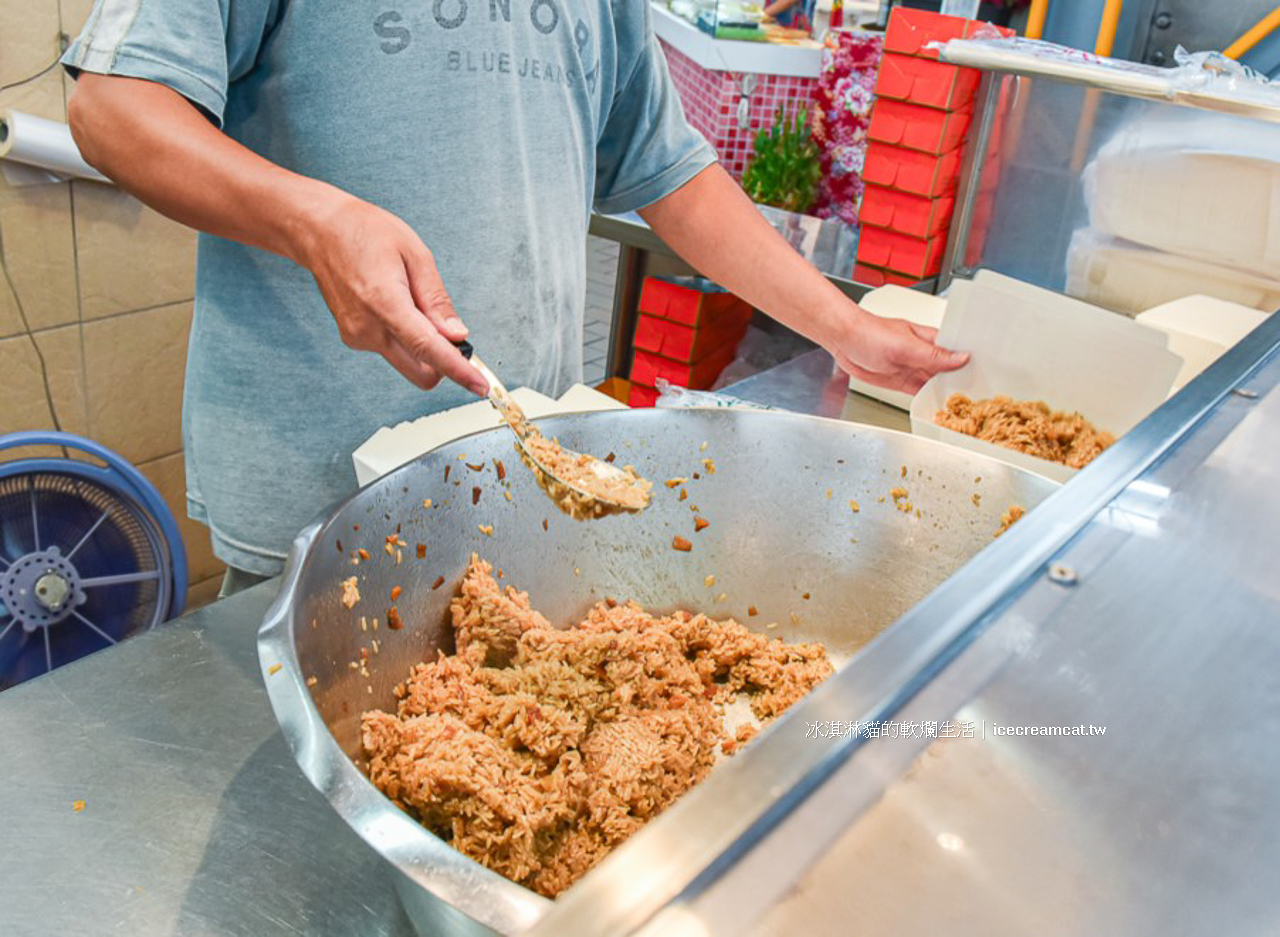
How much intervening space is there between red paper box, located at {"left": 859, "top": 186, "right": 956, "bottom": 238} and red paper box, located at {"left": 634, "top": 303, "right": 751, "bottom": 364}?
0.65 m

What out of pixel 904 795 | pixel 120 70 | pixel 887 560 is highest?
pixel 120 70

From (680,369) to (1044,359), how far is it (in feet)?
5.06

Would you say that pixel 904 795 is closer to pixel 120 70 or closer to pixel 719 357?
pixel 120 70

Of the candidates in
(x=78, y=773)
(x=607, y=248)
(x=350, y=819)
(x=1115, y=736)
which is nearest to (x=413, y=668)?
(x=78, y=773)

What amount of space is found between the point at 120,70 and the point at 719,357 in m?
2.18

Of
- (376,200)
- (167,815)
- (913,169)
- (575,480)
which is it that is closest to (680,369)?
(913,169)

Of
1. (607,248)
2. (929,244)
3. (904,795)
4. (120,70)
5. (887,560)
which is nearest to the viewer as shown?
(904,795)

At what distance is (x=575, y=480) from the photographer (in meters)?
1.03

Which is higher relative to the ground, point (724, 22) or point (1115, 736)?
point (724, 22)

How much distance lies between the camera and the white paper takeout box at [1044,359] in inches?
54.7

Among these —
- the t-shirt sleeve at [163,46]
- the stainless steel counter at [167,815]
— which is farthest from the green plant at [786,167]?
the stainless steel counter at [167,815]

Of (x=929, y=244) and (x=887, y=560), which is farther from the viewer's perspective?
(x=929, y=244)

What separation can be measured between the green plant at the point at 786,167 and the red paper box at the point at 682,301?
33 cm

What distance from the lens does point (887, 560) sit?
3.94 feet
